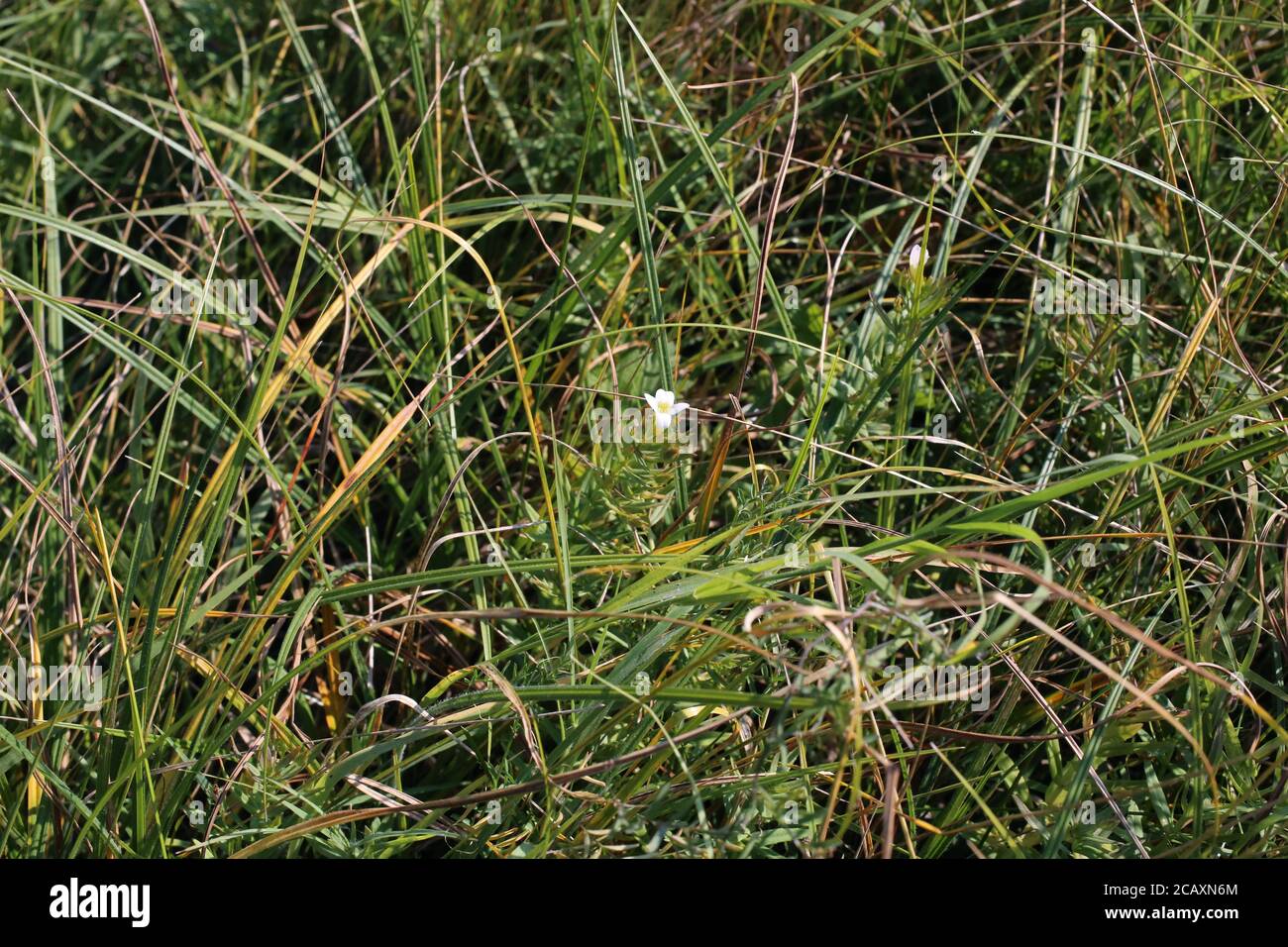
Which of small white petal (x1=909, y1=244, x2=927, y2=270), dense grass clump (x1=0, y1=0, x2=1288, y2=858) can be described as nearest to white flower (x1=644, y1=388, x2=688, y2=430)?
dense grass clump (x1=0, y1=0, x2=1288, y2=858)

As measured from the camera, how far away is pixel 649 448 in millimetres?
1311

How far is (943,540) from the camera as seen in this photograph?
1376 mm

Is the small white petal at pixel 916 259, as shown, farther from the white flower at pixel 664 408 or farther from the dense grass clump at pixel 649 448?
the white flower at pixel 664 408

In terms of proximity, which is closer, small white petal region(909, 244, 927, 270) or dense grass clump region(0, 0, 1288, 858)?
dense grass clump region(0, 0, 1288, 858)

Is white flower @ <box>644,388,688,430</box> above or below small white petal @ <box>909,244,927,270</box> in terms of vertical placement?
below

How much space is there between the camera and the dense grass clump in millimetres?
1229

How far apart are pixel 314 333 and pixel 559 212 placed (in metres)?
0.49

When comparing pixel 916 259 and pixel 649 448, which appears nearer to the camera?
pixel 649 448

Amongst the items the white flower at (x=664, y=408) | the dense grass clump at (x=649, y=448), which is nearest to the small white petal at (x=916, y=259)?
the dense grass clump at (x=649, y=448)

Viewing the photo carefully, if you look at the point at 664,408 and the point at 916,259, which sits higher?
the point at 916,259

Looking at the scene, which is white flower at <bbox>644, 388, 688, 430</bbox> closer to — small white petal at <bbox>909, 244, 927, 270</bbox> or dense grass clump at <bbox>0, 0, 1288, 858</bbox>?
dense grass clump at <bbox>0, 0, 1288, 858</bbox>

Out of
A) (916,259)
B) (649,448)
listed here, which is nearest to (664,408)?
(649,448)

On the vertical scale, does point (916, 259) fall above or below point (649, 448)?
above

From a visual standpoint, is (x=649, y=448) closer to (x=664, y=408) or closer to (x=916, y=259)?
(x=664, y=408)
